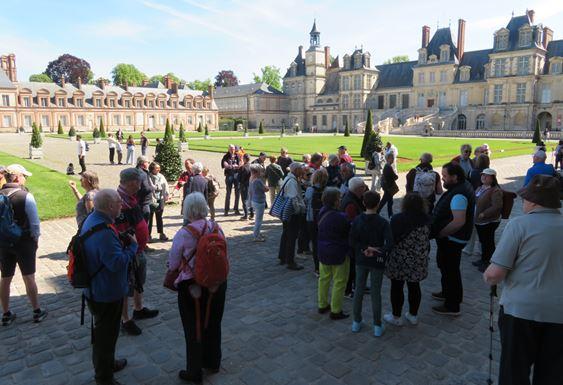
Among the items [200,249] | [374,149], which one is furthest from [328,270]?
[374,149]

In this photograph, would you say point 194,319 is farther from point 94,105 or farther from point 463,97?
point 94,105

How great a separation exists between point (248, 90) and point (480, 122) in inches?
1796

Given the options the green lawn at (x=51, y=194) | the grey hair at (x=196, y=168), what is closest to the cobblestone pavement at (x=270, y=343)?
the grey hair at (x=196, y=168)

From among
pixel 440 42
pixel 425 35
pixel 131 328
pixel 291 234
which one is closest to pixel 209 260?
pixel 131 328

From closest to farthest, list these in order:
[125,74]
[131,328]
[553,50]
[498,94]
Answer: [131,328]
[553,50]
[498,94]
[125,74]

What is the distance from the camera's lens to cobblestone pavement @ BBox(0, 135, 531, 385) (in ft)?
13.2

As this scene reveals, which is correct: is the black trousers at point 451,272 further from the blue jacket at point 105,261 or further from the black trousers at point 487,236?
the blue jacket at point 105,261

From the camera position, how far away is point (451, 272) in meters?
5.30

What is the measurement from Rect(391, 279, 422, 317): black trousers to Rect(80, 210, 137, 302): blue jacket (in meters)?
3.06

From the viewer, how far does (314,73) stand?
267 ft

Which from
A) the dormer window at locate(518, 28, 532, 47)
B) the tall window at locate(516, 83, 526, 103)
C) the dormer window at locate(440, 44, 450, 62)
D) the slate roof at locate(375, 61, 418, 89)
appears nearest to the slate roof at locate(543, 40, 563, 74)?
the tall window at locate(516, 83, 526, 103)

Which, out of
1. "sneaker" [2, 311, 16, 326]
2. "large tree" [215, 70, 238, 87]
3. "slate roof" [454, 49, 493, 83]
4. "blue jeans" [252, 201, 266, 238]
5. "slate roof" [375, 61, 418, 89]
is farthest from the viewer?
"large tree" [215, 70, 238, 87]

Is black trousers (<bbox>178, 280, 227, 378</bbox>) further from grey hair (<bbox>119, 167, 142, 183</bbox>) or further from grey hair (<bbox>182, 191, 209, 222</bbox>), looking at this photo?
grey hair (<bbox>119, 167, 142, 183</bbox>)

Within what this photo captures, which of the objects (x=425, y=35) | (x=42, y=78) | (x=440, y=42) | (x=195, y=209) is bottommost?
(x=195, y=209)
